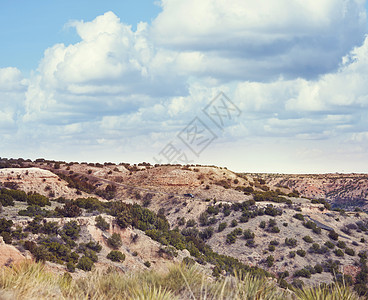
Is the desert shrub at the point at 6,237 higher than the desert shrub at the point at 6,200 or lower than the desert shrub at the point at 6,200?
lower

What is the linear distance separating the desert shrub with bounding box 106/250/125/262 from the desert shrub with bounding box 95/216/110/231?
355 cm

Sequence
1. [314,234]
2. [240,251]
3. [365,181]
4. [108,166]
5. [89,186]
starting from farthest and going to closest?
[365,181]
[108,166]
[89,186]
[314,234]
[240,251]

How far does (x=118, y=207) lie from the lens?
131 feet

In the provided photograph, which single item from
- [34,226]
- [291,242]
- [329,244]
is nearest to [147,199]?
[291,242]

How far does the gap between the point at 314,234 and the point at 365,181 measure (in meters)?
79.3

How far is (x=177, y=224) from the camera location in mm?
54688

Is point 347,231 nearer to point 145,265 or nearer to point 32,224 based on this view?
point 145,265

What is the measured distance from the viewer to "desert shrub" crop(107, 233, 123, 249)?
102ft

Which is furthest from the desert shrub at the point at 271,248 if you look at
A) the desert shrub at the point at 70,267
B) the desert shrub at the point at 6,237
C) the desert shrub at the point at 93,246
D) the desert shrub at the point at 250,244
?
the desert shrub at the point at 6,237

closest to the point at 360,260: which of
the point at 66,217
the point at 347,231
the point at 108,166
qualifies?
the point at 347,231

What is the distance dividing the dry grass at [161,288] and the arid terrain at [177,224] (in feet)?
5.07

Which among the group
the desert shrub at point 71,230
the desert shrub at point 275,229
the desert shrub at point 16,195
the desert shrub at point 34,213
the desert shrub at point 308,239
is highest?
the desert shrub at point 16,195

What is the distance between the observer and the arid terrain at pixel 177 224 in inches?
1141

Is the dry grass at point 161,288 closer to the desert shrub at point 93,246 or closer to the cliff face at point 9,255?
the cliff face at point 9,255
